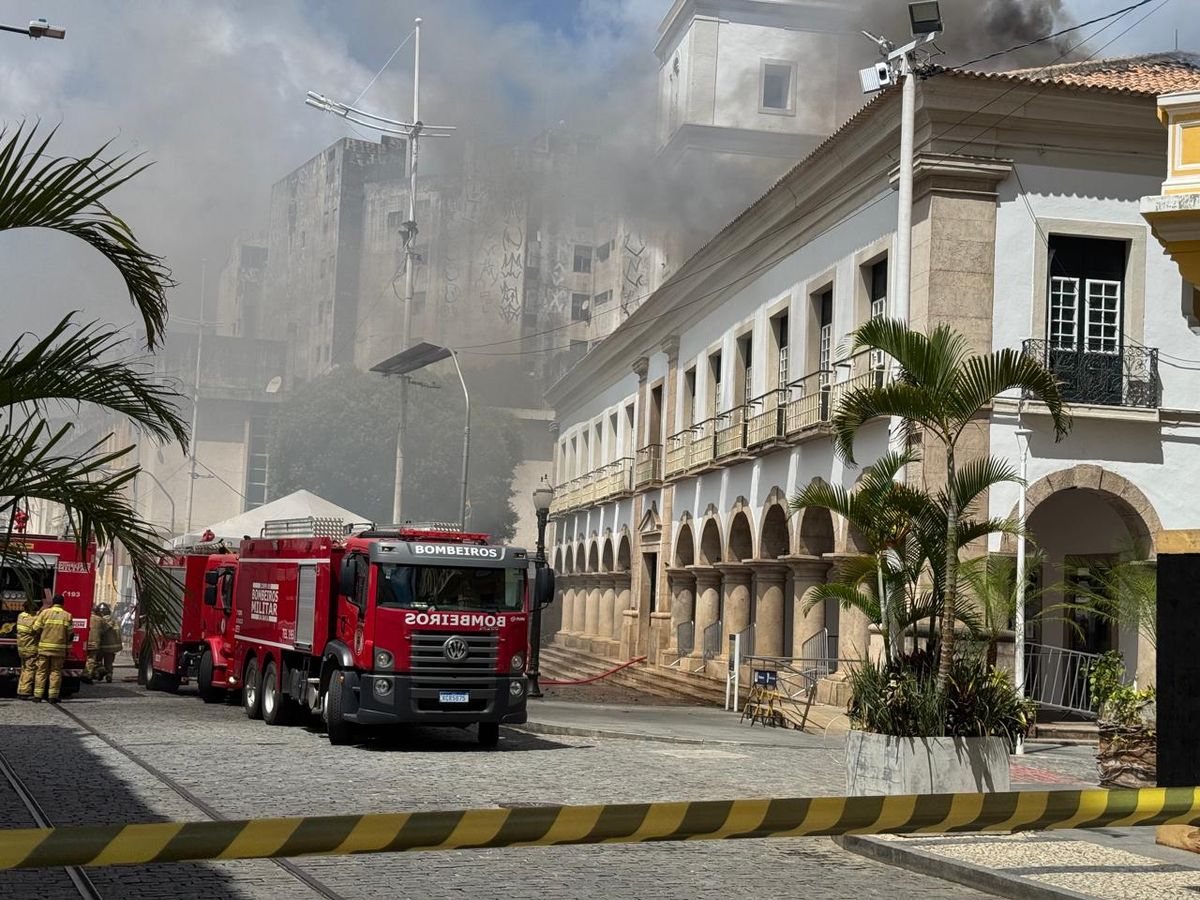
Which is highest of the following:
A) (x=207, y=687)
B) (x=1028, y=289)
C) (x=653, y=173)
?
(x=653, y=173)

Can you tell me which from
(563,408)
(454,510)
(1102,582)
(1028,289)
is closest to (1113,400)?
(1028,289)

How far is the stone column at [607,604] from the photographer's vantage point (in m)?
46.1

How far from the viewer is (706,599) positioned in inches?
1400

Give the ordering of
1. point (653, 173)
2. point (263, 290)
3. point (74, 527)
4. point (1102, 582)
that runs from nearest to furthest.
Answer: point (74, 527)
point (1102, 582)
point (653, 173)
point (263, 290)

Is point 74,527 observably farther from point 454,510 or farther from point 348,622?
point 454,510

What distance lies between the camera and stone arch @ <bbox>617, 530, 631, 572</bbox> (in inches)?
1757

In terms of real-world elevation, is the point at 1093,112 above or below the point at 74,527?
above

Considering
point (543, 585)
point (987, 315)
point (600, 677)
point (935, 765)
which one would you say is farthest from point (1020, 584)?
point (600, 677)

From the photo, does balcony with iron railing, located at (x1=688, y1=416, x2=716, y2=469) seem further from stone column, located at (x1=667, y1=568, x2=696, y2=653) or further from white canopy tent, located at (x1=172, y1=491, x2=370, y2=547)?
white canopy tent, located at (x1=172, y1=491, x2=370, y2=547)

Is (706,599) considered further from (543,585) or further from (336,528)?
(543,585)

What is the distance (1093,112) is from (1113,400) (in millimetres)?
4355

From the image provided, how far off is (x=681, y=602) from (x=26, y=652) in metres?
17.6

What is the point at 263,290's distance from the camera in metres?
111

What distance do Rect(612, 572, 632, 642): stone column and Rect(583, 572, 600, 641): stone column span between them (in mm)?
1977
